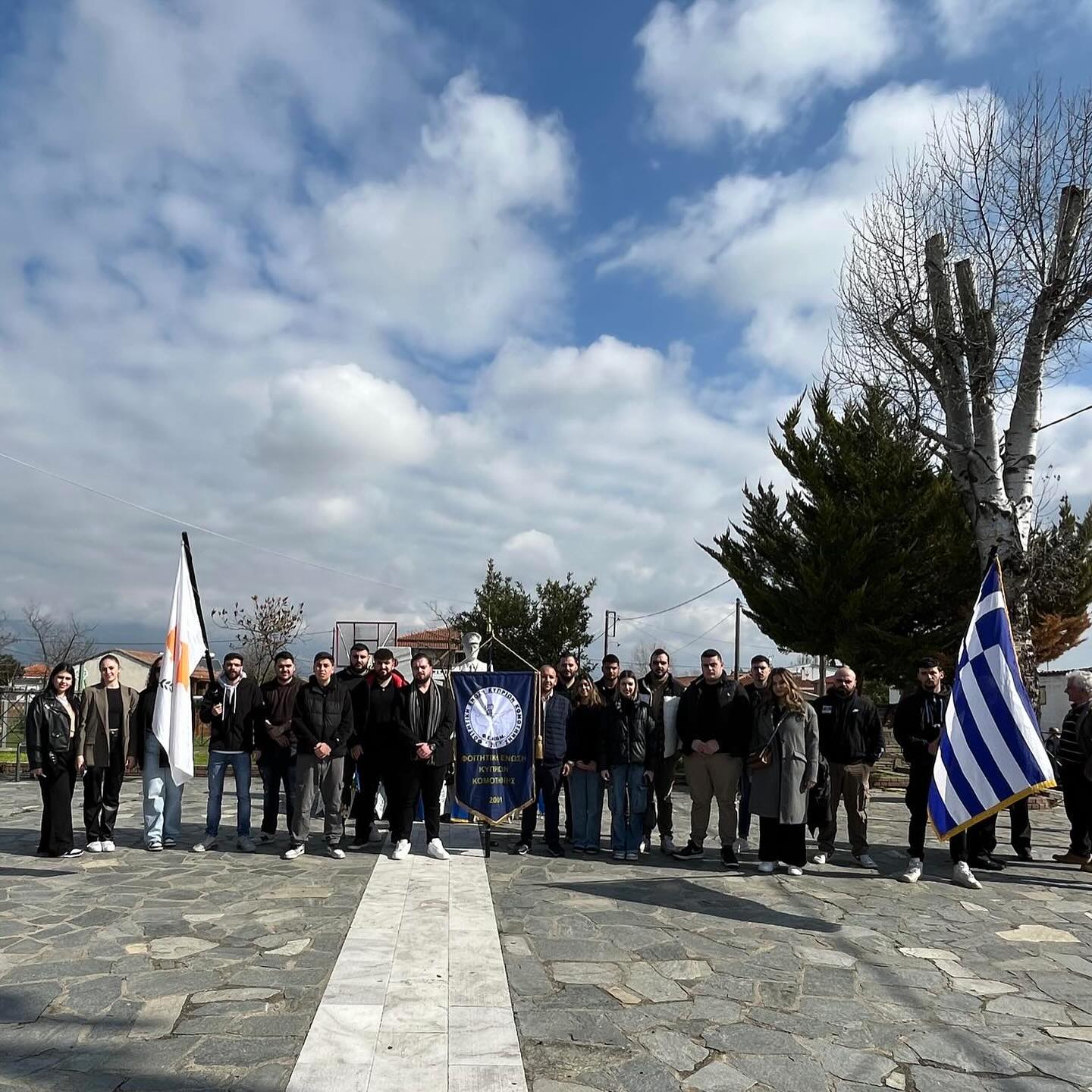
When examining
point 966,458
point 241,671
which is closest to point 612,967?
point 241,671

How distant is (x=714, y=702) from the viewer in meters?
8.66

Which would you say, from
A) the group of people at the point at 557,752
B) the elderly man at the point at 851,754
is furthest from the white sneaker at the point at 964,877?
the elderly man at the point at 851,754

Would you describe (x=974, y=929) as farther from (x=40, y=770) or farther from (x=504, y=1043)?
(x=40, y=770)

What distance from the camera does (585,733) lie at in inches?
350

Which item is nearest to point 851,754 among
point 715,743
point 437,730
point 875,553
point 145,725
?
point 715,743

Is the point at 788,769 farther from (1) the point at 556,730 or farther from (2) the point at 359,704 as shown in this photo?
(2) the point at 359,704

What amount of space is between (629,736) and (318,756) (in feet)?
9.89

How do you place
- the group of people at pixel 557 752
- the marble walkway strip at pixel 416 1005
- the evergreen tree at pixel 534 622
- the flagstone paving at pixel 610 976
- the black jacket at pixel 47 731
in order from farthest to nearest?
the evergreen tree at pixel 534 622, the group of people at pixel 557 752, the black jacket at pixel 47 731, the flagstone paving at pixel 610 976, the marble walkway strip at pixel 416 1005

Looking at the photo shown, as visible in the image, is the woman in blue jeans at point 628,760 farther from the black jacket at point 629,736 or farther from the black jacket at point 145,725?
the black jacket at point 145,725

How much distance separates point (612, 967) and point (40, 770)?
5.96m

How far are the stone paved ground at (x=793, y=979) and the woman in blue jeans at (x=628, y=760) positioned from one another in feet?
1.40

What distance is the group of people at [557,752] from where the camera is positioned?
848 cm

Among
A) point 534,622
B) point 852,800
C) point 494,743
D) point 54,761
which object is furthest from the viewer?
point 534,622

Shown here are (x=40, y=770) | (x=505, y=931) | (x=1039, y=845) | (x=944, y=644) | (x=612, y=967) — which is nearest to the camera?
(x=612, y=967)
